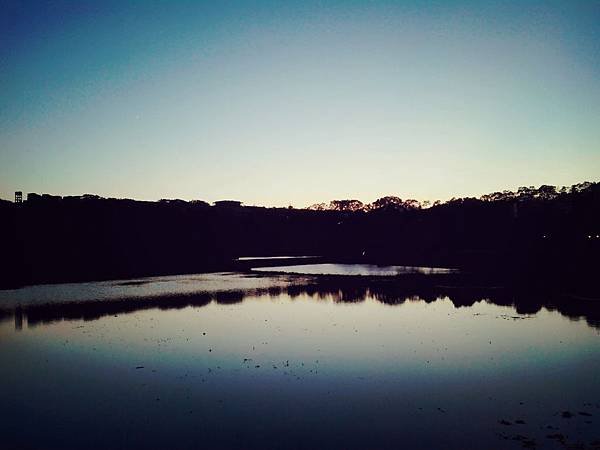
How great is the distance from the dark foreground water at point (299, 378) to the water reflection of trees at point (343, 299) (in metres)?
0.55

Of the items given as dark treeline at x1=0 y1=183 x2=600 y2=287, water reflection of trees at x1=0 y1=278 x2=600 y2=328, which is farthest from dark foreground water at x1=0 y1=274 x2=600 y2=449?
dark treeline at x1=0 y1=183 x2=600 y2=287

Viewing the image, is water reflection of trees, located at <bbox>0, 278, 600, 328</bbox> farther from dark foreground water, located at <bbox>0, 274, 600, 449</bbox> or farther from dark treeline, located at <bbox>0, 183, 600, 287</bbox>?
dark treeline, located at <bbox>0, 183, 600, 287</bbox>

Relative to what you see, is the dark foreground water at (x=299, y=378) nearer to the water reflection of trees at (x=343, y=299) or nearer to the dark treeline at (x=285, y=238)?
the water reflection of trees at (x=343, y=299)

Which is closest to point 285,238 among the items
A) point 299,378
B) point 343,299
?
point 343,299

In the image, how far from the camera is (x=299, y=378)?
66.9ft

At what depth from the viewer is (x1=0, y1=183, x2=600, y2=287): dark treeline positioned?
71188mm

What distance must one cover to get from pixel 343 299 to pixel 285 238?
126 metres

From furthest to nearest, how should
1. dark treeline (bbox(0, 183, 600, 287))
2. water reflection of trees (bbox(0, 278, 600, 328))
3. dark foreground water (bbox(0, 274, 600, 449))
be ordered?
dark treeline (bbox(0, 183, 600, 287))
water reflection of trees (bbox(0, 278, 600, 328))
dark foreground water (bbox(0, 274, 600, 449))

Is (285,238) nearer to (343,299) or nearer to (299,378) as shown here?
(343,299)

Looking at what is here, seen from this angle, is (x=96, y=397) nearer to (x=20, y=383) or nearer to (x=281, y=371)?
(x=20, y=383)

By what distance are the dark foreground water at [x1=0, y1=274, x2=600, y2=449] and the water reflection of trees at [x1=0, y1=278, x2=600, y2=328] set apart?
1.80 ft

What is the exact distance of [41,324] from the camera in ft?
108

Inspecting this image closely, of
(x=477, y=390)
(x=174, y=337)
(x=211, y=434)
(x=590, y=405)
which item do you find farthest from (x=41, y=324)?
(x=590, y=405)

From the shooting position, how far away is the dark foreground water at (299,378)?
14.4 meters
